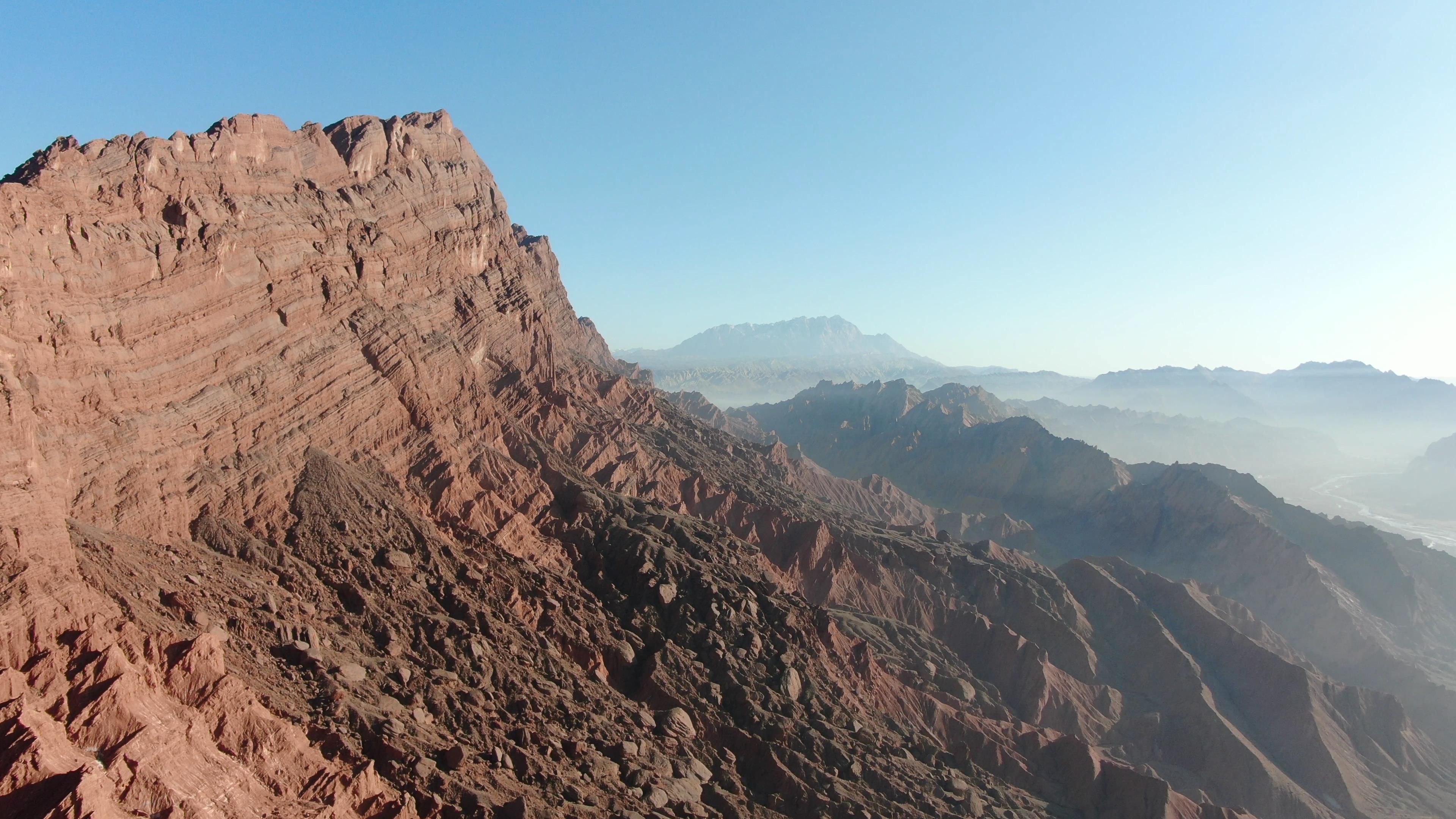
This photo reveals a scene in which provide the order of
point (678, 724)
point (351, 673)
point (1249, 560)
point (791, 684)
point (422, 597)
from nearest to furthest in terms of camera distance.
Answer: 1. point (351, 673)
2. point (422, 597)
3. point (678, 724)
4. point (791, 684)
5. point (1249, 560)

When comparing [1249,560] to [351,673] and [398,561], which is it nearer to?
[398,561]

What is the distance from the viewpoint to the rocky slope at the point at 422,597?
21250 mm

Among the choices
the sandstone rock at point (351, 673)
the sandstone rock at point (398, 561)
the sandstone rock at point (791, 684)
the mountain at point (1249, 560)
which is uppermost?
the sandstone rock at point (398, 561)

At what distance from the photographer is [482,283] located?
53.5 metres

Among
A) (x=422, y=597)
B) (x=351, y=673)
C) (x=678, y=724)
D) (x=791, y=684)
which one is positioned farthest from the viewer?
(x=791, y=684)

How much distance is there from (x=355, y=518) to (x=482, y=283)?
2374 cm

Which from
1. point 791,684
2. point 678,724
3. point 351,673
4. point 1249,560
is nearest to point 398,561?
point 351,673

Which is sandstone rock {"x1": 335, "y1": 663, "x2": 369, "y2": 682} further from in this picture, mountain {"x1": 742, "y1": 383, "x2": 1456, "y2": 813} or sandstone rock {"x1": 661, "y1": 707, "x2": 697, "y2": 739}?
mountain {"x1": 742, "y1": 383, "x2": 1456, "y2": 813}

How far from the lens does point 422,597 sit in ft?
106

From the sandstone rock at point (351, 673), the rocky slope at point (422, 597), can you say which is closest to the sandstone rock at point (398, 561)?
the rocky slope at point (422, 597)

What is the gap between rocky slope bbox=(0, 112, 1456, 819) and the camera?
21.2 metres

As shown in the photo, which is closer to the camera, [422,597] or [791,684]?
[422,597]

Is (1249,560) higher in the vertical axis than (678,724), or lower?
lower

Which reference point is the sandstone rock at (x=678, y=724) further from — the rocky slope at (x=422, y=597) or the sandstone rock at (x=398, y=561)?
the sandstone rock at (x=398, y=561)
